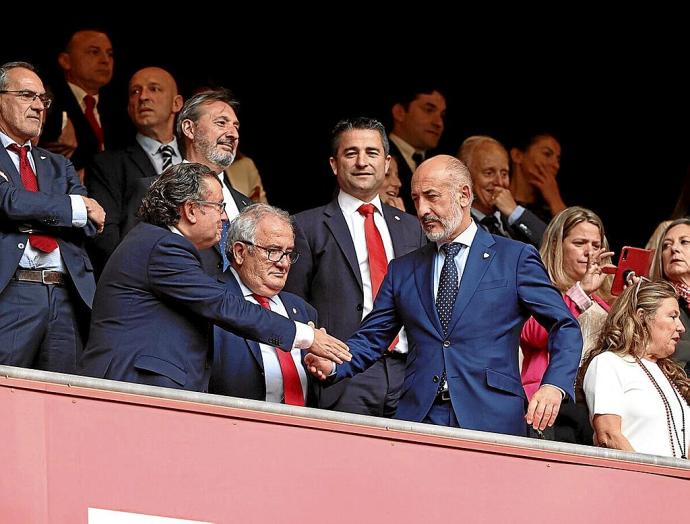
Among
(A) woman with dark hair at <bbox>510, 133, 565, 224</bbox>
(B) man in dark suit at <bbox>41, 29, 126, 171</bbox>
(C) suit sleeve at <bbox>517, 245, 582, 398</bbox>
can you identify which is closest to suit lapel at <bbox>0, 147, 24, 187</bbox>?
(B) man in dark suit at <bbox>41, 29, 126, 171</bbox>

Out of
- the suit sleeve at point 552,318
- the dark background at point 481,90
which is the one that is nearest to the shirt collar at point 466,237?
the suit sleeve at point 552,318

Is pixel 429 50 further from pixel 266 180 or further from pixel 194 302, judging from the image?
pixel 194 302

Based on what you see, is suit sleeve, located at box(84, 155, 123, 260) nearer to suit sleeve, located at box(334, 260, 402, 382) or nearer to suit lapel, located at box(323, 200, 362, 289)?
suit lapel, located at box(323, 200, 362, 289)

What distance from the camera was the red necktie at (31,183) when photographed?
5727mm

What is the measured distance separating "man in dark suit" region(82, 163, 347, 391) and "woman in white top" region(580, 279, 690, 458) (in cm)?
104

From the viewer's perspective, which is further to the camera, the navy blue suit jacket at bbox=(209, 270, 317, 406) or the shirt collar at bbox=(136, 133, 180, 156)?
the shirt collar at bbox=(136, 133, 180, 156)

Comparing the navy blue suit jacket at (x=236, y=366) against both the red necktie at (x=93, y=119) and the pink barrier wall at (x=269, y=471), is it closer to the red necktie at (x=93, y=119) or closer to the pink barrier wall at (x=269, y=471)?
the pink barrier wall at (x=269, y=471)

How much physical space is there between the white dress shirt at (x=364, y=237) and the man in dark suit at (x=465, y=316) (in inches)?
19.2

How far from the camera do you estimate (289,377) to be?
221 inches

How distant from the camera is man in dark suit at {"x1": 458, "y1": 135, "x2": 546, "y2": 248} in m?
7.17

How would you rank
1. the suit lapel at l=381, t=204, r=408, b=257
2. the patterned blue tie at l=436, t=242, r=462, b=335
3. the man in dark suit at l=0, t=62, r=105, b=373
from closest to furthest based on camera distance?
the patterned blue tie at l=436, t=242, r=462, b=335 → the man in dark suit at l=0, t=62, r=105, b=373 → the suit lapel at l=381, t=204, r=408, b=257

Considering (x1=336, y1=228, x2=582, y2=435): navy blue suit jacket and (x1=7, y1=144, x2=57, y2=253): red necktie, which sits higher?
(x1=7, y1=144, x2=57, y2=253): red necktie

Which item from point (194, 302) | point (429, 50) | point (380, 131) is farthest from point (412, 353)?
point (429, 50)

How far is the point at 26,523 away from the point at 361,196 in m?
2.09
